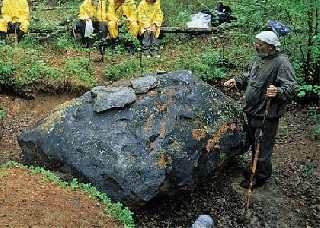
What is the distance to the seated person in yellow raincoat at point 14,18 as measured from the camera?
35.1 ft

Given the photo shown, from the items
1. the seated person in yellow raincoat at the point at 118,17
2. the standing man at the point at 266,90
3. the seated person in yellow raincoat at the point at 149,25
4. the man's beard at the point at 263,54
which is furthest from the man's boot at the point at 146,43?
the man's beard at the point at 263,54

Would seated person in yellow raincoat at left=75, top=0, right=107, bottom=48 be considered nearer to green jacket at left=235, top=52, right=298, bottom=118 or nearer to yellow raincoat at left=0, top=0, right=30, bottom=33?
yellow raincoat at left=0, top=0, right=30, bottom=33

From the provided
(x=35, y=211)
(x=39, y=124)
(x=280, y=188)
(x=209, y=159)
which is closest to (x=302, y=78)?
(x=280, y=188)

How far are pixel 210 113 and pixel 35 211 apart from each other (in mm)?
2674

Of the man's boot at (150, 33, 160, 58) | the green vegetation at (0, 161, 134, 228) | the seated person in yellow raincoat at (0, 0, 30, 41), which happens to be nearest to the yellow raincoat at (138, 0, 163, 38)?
the man's boot at (150, 33, 160, 58)

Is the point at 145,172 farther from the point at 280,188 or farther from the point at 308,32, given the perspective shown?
the point at 308,32

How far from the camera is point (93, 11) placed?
11266mm

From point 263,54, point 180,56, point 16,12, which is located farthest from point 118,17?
point 263,54

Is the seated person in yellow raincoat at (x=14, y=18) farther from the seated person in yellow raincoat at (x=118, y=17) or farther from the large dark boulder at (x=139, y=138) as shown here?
the large dark boulder at (x=139, y=138)

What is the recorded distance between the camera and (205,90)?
6098 millimetres

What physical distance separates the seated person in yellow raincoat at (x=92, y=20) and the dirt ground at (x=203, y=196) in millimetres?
3372

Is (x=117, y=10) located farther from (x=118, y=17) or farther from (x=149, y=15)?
(x=149, y=15)

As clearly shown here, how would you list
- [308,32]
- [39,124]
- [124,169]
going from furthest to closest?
[308,32]
[39,124]
[124,169]

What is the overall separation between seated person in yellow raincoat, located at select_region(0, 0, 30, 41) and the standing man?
6714 mm
